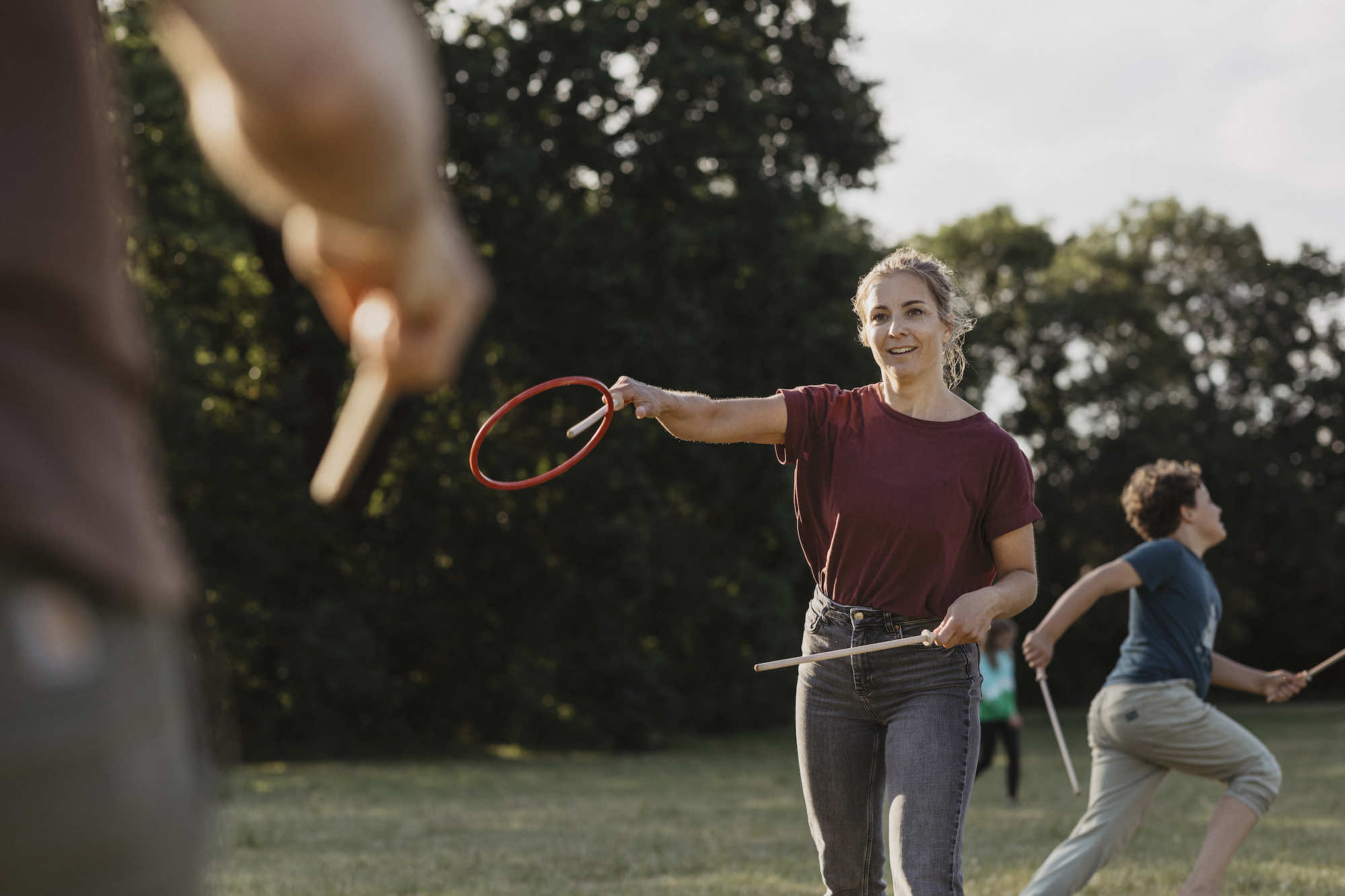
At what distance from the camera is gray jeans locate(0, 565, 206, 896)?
107 centimetres

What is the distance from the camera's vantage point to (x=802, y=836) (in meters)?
11.6

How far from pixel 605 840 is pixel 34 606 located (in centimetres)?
1039

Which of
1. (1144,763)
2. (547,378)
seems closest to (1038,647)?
(1144,763)

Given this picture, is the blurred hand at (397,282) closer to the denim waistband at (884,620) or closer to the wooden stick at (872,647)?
the wooden stick at (872,647)

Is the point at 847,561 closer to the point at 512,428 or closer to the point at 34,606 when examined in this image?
the point at 34,606

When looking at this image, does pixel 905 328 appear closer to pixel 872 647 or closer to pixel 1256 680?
pixel 872 647

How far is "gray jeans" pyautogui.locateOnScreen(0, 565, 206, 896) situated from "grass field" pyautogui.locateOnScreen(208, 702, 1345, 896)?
336cm

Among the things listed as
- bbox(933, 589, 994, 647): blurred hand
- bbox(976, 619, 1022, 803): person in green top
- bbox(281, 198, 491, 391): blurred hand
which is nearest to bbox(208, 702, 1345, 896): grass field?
bbox(976, 619, 1022, 803): person in green top

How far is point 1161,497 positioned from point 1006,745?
7.79 meters

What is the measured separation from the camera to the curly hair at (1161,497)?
6848 millimetres

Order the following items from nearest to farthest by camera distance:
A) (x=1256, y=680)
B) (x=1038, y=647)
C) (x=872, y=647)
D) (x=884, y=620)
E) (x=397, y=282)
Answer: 1. (x=397, y=282)
2. (x=872, y=647)
3. (x=884, y=620)
4. (x=1038, y=647)
5. (x=1256, y=680)

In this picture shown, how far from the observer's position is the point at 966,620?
165 inches

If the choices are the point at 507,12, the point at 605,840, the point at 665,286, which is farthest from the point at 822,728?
the point at 507,12

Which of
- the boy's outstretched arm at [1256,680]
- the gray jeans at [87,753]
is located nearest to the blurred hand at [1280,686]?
the boy's outstretched arm at [1256,680]
